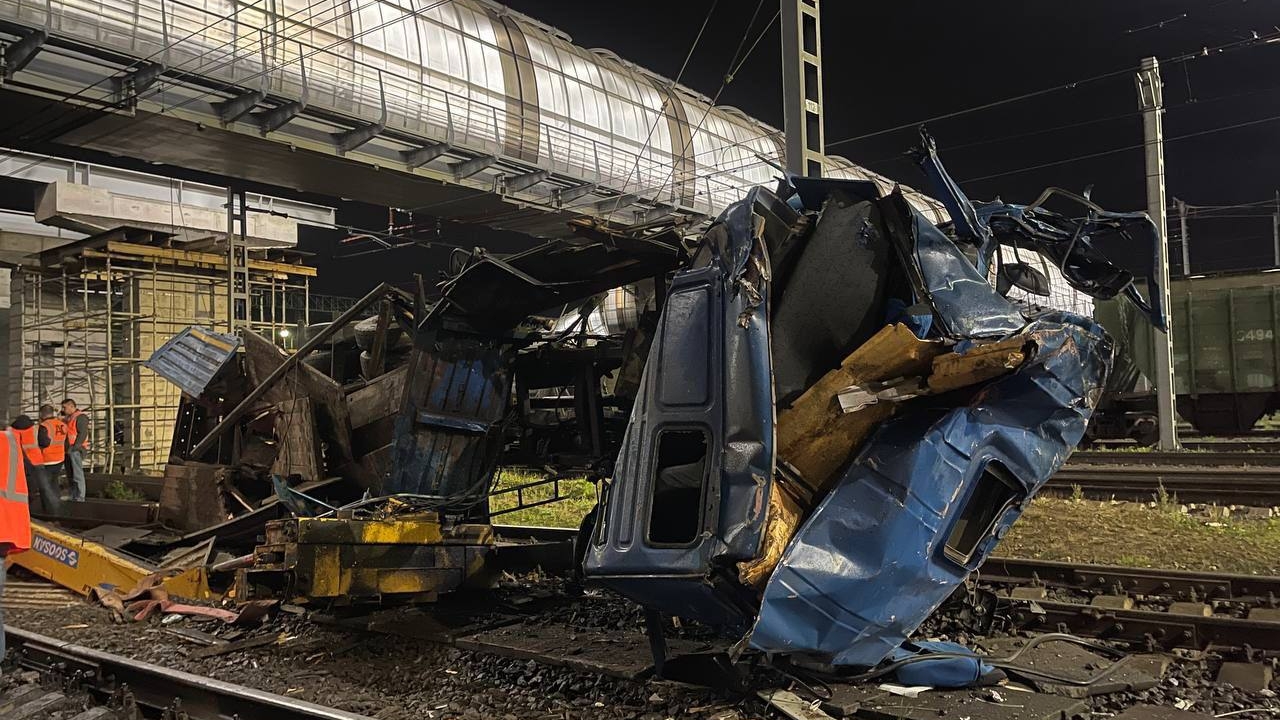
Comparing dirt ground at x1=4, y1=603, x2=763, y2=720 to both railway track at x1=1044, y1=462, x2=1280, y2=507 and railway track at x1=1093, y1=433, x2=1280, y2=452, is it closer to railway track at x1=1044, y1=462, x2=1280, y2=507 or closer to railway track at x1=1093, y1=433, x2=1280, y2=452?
railway track at x1=1044, y1=462, x2=1280, y2=507

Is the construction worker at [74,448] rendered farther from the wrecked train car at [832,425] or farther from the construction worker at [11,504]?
the wrecked train car at [832,425]

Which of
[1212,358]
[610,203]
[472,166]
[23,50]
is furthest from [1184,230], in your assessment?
[23,50]

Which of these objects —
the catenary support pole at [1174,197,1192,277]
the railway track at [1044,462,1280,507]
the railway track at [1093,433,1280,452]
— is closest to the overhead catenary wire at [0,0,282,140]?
the railway track at [1044,462,1280,507]

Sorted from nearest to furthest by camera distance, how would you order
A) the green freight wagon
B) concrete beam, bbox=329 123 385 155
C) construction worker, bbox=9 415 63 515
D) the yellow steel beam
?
the yellow steel beam < construction worker, bbox=9 415 63 515 < concrete beam, bbox=329 123 385 155 < the green freight wagon

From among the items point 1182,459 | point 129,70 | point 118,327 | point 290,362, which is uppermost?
point 129,70

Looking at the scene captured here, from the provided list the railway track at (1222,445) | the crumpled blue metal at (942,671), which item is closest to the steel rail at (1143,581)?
the crumpled blue metal at (942,671)

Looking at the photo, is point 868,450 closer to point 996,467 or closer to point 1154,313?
point 996,467

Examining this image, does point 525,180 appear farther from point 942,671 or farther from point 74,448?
point 942,671

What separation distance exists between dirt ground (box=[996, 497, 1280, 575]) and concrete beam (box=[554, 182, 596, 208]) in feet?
40.3

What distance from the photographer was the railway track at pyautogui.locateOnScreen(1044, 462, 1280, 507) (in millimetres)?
9562

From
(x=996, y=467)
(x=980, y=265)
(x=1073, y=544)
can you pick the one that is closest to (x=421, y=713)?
(x=996, y=467)

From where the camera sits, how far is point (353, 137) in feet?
50.8

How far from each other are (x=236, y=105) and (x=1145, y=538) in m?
13.9

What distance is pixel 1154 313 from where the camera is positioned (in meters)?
4.67
